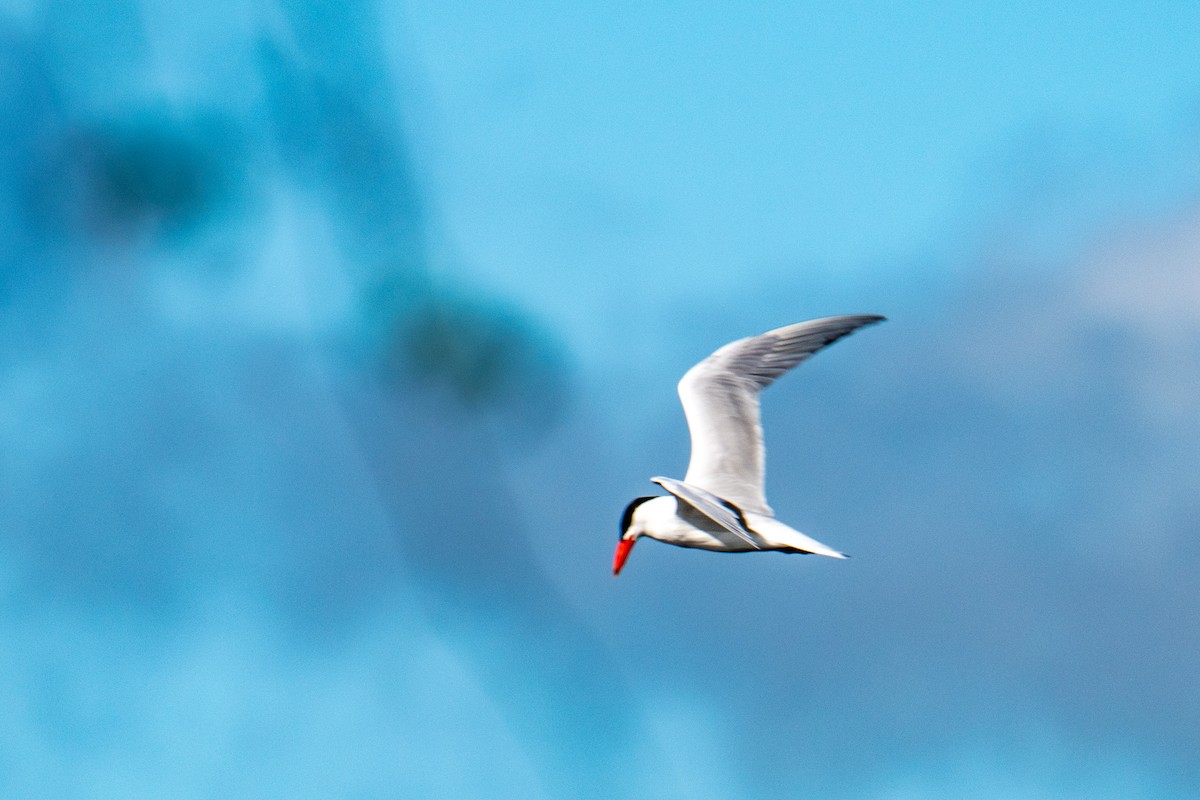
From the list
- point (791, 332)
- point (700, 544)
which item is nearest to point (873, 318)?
point (791, 332)

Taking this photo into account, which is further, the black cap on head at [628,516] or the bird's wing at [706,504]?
the black cap on head at [628,516]

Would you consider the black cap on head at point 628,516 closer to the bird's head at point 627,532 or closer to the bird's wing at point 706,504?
the bird's head at point 627,532

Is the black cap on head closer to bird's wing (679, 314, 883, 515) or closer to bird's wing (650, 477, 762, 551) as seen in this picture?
bird's wing (679, 314, 883, 515)

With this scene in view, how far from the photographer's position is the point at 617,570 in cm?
3250

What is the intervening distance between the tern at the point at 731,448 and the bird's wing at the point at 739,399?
0.02 meters

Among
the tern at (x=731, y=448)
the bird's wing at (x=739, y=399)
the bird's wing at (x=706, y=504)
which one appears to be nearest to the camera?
the bird's wing at (x=706, y=504)

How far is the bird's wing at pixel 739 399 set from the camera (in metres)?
31.8

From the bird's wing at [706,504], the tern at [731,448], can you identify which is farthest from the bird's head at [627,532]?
the bird's wing at [706,504]

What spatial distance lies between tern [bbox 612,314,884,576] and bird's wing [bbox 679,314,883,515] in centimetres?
2

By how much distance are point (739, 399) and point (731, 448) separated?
1471 millimetres

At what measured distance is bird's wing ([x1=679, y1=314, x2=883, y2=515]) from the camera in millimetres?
31781

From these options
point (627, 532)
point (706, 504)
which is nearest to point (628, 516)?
point (627, 532)

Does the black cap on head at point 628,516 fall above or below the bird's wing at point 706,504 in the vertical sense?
below

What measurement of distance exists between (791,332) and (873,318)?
2444mm
